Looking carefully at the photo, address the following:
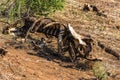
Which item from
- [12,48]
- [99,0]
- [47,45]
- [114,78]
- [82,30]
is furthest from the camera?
[99,0]

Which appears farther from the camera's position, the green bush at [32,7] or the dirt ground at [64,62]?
the green bush at [32,7]

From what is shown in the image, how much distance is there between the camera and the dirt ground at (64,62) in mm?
7777

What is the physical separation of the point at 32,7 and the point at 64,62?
2834 mm

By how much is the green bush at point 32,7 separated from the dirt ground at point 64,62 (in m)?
0.59

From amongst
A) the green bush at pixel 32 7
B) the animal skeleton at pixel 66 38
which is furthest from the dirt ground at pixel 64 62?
the green bush at pixel 32 7

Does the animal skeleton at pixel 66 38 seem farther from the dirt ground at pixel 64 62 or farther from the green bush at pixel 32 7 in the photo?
the green bush at pixel 32 7

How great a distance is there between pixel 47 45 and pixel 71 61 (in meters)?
1.05

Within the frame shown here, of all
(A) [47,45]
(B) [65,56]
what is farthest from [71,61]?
(A) [47,45]

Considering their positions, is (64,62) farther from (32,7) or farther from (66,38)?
(32,7)

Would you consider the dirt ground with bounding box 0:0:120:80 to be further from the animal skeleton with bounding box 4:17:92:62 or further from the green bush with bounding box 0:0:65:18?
the green bush with bounding box 0:0:65:18

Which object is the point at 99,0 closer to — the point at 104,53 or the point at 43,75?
the point at 104,53

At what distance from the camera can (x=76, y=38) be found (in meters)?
8.95

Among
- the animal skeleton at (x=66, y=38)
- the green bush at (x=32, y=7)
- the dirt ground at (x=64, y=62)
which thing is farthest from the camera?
the green bush at (x=32, y=7)

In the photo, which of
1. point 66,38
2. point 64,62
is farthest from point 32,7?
point 64,62
